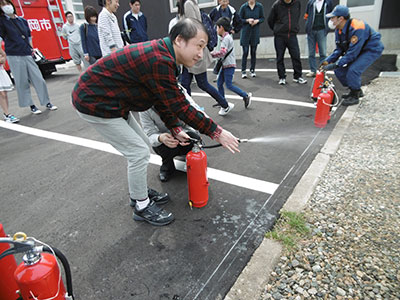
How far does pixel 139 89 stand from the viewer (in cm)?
206

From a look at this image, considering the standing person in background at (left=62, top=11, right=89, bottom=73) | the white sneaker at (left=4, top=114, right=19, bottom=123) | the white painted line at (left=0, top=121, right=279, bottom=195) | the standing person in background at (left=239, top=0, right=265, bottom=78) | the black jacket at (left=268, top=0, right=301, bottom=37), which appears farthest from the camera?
the standing person in background at (left=62, top=11, right=89, bottom=73)

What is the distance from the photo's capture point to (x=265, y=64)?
373 inches

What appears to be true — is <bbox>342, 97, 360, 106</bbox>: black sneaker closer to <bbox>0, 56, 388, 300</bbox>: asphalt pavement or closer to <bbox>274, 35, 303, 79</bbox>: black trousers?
<bbox>0, 56, 388, 300</bbox>: asphalt pavement

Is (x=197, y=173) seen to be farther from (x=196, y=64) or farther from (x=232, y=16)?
(x=232, y=16)

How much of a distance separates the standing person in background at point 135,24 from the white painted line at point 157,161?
3.62 m

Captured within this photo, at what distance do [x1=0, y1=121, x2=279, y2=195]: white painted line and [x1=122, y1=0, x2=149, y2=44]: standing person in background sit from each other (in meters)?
3.62

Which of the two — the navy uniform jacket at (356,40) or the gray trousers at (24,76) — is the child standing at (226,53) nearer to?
the navy uniform jacket at (356,40)

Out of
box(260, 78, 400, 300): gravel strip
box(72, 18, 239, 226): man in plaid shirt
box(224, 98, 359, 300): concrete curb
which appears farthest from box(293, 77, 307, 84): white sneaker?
box(72, 18, 239, 226): man in plaid shirt

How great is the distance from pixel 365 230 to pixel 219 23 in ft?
13.0

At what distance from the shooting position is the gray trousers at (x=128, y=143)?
7.15ft

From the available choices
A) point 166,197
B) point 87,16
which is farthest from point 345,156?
point 87,16

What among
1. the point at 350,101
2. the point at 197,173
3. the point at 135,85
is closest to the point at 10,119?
the point at 135,85

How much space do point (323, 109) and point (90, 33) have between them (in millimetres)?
5609

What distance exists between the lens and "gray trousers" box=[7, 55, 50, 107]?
552 cm
